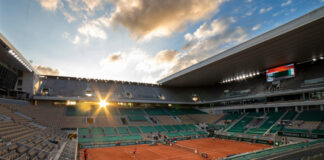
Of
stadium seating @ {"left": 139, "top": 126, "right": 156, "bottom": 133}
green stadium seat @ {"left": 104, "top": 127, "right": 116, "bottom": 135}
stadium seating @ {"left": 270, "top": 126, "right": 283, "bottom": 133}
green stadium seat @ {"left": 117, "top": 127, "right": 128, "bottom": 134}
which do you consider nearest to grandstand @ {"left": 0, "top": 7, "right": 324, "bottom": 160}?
stadium seating @ {"left": 139, "top": 126, "right": 156, "bottom": 133}

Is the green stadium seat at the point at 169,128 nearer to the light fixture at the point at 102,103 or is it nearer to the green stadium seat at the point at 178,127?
the green stadium seat at the point at 178,127

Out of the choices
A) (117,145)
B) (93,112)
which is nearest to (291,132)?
(117,145)

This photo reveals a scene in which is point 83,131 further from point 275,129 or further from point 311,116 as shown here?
point 311,116

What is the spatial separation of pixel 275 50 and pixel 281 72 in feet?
39.4

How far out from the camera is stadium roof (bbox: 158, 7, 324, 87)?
2178cm

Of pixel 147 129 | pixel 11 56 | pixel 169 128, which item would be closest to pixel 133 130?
pixel 147 129

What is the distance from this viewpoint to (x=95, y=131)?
35.6 m

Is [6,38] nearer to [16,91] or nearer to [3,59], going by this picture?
[3,59]

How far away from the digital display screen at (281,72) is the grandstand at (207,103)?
0.59 feet

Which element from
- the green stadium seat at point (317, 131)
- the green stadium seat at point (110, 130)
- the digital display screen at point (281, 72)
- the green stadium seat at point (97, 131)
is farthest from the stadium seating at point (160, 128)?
the green stadium seat at point (317, 131)

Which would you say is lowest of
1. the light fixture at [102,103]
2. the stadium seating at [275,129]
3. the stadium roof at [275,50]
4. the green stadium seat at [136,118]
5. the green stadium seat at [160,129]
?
the green stadium seat at [160,129]

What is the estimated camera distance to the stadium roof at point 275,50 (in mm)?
21781

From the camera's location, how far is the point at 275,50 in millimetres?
28938

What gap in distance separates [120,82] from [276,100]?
136ft
